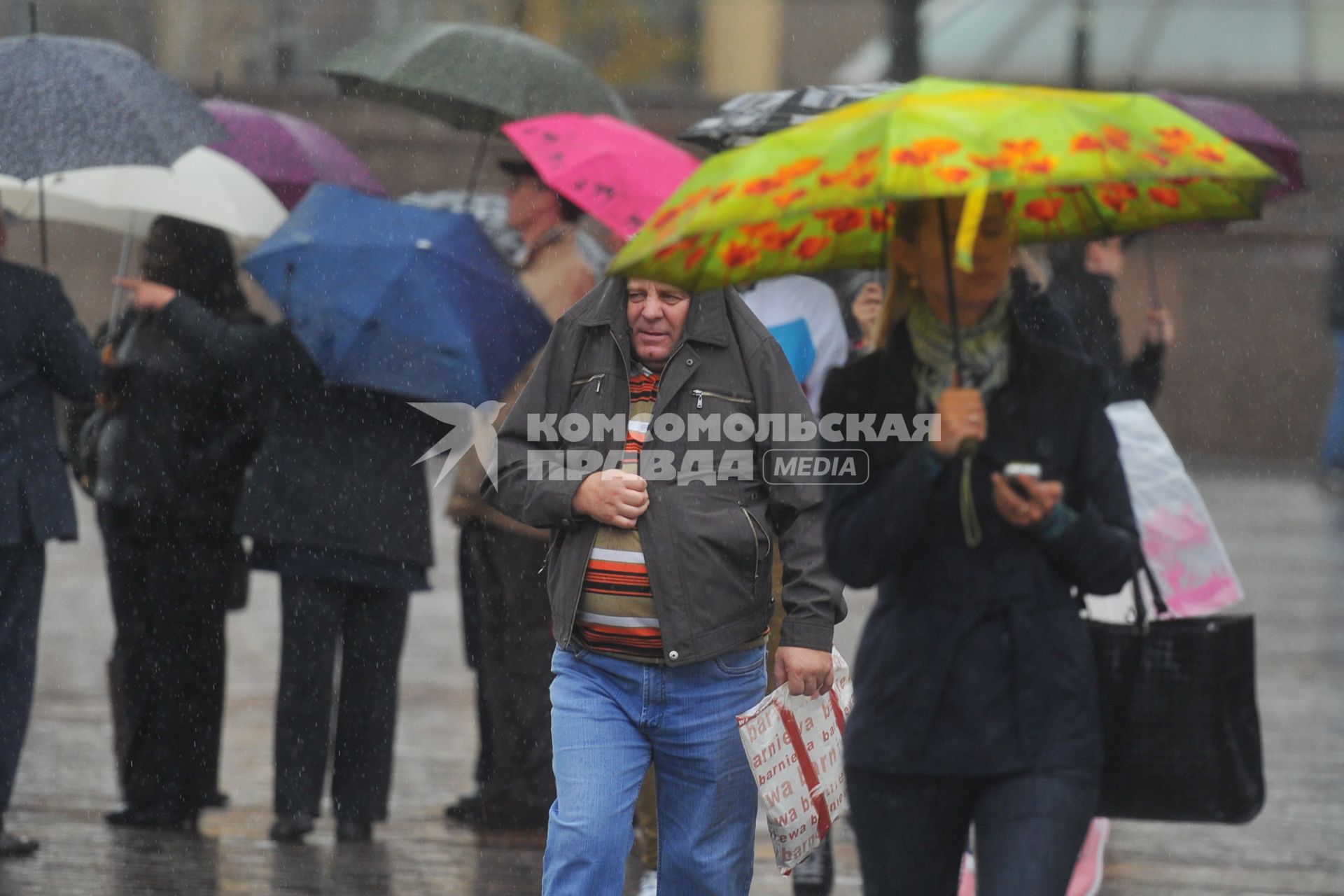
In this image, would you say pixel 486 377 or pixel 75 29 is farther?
pixel 75 29

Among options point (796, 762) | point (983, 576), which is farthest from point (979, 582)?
point (796, 762)

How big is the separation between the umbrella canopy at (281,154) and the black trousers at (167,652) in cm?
143

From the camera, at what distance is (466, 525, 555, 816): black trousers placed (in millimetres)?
6961

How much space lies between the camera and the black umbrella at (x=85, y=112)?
618 cm

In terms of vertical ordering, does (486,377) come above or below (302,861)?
above

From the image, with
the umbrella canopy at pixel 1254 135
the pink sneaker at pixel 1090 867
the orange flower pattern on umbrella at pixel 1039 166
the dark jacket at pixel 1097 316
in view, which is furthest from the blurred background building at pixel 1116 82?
the orange flower pattern on umbrella at pixel 1039 166

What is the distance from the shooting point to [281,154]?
7750mm

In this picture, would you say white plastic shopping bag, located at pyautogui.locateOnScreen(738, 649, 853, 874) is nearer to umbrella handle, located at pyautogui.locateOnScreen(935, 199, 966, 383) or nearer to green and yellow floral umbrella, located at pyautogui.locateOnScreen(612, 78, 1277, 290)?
umbrella handle, located at pyautogui.locateOnScreen(935, 199, 966, 383)

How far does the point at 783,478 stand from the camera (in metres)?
4.52

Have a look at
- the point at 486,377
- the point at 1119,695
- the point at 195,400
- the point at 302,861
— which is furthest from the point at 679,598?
the point at 195,400

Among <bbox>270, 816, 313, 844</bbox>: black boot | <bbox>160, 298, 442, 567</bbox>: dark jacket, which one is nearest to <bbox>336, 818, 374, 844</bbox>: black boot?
<bbox>270, 816, 313, 844</bbox>: black boot

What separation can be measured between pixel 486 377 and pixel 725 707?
2.16m

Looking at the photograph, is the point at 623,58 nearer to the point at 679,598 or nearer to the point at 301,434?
the point at 301,434
